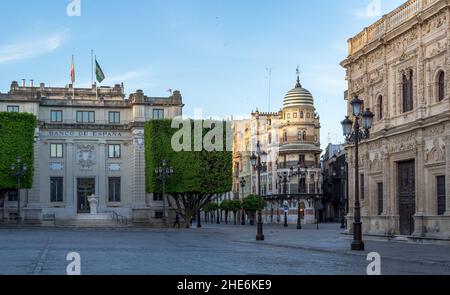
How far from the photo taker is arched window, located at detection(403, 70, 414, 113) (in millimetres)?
41531

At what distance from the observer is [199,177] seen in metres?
73.7

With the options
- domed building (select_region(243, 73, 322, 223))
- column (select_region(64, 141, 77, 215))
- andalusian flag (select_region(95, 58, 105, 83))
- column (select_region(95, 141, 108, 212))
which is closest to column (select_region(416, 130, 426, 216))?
andalusian flag (select_region(95, 58, 105, 83))

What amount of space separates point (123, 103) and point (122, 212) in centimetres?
1158

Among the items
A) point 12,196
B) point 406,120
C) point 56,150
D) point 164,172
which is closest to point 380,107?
point 406,120

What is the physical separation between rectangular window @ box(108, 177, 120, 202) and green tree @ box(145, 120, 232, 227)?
9.33 metres

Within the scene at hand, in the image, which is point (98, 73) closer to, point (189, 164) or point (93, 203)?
point (93, 203)

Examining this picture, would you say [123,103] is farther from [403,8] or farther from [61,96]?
[403,8]

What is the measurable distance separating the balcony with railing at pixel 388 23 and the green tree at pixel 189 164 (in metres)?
26.7

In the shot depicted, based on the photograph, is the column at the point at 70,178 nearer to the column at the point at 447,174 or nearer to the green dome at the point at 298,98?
the green dome at the point at 298,98

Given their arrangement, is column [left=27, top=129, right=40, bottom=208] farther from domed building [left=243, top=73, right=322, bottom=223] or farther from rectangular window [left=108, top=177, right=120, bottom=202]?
domed building [left=243, top=73, right=322, bottom=223]

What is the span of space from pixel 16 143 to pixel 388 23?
41.9 m

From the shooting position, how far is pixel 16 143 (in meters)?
74.5

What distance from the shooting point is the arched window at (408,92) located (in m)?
41.5
